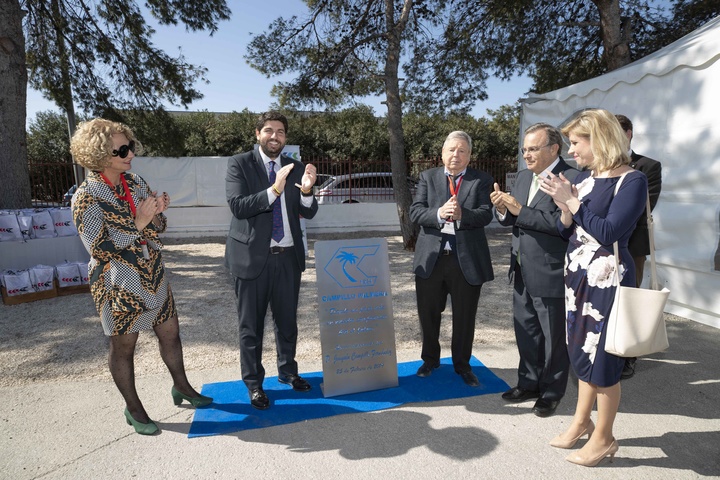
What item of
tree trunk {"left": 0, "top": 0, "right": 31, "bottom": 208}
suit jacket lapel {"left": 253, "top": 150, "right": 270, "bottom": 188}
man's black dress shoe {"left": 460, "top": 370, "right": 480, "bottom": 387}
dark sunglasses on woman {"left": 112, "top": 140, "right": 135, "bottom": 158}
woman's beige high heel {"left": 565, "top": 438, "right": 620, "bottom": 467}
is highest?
tree trunk {"left": 0, "top": 0, "right": 31, "bottom": 208}

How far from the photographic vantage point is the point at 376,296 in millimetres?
3461

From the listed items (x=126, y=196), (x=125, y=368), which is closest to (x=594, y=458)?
(x=125, y=368)

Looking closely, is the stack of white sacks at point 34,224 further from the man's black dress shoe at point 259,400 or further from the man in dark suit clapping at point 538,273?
the man in dark suit clapping at point 538,273

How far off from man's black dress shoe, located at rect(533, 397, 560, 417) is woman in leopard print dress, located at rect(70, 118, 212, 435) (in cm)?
248

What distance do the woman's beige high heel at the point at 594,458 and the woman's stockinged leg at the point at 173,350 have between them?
242 cm

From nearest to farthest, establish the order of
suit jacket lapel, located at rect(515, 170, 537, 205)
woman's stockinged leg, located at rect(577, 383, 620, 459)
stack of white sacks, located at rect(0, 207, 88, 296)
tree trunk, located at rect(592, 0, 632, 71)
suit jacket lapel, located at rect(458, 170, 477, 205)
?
woman's stockinged leg, located at rect(577, 383, 620, 459) < suit jacket lapel, located at rect(515, 170, 537, 205) < suit jacket lapel, located at rect(458, 170, 477, 205) < stack of white sacks, located at rect(0, 207, 88, 296) < tree trunk, located at rect(592, 0, 632, 71)

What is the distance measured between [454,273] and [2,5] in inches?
313

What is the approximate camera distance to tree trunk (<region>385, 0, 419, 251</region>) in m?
8.93

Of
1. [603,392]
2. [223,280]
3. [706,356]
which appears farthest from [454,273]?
[223,280]

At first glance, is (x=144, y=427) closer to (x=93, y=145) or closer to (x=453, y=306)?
(x=93, y=145)

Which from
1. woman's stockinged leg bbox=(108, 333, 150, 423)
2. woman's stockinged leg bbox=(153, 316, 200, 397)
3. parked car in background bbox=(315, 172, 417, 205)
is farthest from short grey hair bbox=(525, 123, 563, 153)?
parked car in background bbox=(315, 172, 417, 205)

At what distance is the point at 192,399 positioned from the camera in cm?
313

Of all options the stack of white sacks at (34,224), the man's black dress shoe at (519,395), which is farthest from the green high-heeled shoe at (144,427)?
the stack of white sacks at (34,224)

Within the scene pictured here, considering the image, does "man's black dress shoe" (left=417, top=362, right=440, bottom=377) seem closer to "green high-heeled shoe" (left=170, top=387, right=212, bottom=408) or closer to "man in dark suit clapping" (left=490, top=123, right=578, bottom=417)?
"man in dark suit clapping" (left=490, top=123, right=578, bottom=417)
